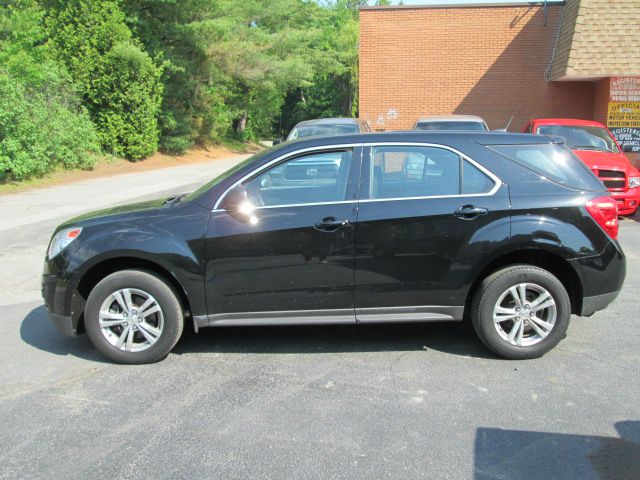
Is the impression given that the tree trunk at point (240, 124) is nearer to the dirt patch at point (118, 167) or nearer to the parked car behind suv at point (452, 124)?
the dirt patch at point (118, 167)

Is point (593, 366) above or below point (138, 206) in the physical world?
below

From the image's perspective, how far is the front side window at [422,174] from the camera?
4.47 m

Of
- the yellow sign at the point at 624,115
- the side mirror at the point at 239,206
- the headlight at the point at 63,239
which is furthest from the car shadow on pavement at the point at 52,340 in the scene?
the yellow sign at the point at 624,115

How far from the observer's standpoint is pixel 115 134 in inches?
949

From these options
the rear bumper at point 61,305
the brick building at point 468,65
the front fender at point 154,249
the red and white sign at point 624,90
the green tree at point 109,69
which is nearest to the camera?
the front fender at point 154,249

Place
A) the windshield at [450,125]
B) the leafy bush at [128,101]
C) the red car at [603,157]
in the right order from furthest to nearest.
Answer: the leafy bush at [128,101]
the windshield at [450,125]
the red car at [603,157]

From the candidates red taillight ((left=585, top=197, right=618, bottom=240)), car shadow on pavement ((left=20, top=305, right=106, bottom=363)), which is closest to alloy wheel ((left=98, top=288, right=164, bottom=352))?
car shadow on pavement ((left=20, top=305, right=106, bottom=363))

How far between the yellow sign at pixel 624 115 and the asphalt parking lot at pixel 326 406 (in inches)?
448

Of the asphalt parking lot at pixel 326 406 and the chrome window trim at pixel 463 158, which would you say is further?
the chrome window trim at pixel 463 158

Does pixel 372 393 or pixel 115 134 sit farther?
pixel 115 134

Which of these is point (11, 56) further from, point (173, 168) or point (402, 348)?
point (402, 348)

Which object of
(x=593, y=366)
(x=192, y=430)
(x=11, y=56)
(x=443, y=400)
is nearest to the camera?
(x=192, y=430)

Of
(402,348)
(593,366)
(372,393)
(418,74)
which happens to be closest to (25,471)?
(372,393)

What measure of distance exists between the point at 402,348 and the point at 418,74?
14.6m
